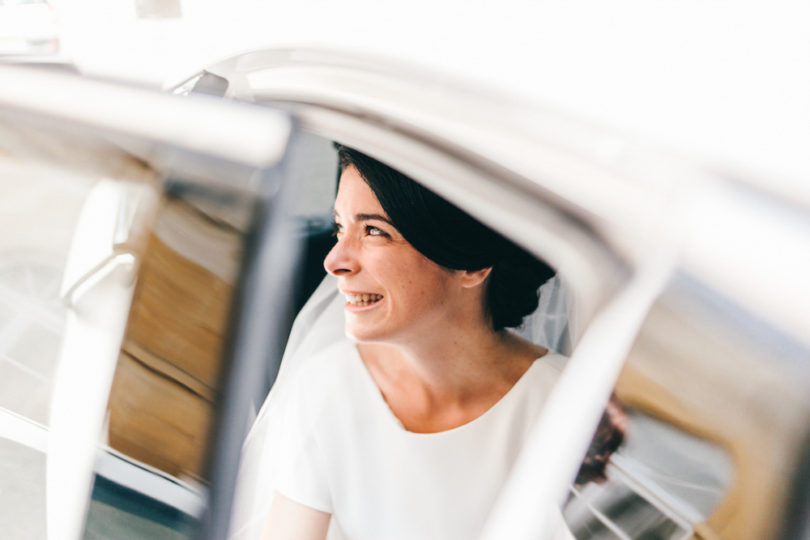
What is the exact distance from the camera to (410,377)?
32.4 inches

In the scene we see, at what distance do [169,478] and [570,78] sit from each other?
80 cm

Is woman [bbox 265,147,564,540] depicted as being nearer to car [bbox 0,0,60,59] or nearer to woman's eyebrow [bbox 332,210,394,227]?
woman's eyebrow [bbox 332,210,394,227]

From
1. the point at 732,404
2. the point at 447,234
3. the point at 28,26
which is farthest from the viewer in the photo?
the point at 28,26

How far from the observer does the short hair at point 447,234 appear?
2.28 ft

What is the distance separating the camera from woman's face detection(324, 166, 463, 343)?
736 millimetres

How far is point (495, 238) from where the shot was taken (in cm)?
69

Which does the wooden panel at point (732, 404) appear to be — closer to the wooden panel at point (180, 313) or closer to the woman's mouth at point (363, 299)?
the woman's mouth at point (363, 299)

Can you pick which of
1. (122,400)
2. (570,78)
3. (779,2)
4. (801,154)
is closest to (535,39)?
(570,78)

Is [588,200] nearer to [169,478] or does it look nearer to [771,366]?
[771,366]

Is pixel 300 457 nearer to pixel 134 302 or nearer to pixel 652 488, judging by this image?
pixel 134 302

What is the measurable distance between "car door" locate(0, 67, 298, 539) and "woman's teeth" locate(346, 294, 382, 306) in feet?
0.27

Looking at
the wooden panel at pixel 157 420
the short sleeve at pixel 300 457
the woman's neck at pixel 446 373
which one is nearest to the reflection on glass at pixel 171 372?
the wooden panel at pixel 157 420

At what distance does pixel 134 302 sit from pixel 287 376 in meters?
0.22

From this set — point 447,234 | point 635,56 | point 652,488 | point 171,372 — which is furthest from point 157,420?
point 635,56
